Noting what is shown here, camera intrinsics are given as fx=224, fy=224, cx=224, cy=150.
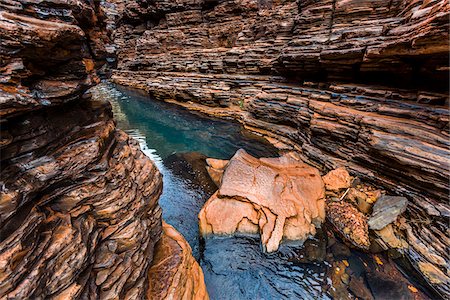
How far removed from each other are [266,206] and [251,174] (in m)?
1.44

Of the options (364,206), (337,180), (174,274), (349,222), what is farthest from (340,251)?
(174,274)

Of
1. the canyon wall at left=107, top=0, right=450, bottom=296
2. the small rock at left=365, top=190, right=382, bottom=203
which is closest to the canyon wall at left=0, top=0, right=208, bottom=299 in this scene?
the canyon wall at left=107, top=0, right=450, bottom=296

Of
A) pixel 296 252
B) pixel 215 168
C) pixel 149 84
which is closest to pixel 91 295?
pixel 296 252

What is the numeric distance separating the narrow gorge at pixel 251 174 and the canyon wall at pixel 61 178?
2cm

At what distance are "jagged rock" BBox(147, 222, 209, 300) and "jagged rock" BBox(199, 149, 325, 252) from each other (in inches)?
72.2

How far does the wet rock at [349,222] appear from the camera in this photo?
6.48 m

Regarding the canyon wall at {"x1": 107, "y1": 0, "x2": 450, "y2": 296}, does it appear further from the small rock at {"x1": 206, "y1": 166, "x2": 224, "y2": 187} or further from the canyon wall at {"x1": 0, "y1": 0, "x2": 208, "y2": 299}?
the small rock at {"x1": 206, "y1": 166, "x2": 224, "y2": 187}

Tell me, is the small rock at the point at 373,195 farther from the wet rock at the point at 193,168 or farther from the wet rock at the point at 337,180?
the wet rock at the point at 193,168

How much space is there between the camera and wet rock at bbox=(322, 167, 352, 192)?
26.7 feet

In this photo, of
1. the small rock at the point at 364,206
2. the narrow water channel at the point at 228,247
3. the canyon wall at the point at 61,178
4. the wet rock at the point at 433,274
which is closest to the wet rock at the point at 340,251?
the narrow water channel at the point at 228,247

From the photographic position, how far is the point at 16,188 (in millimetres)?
2445

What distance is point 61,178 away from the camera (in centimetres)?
299

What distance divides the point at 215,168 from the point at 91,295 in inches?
298

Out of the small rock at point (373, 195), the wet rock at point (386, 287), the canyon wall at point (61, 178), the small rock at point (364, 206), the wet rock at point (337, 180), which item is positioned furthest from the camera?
the wet rock at point (337, 180)
